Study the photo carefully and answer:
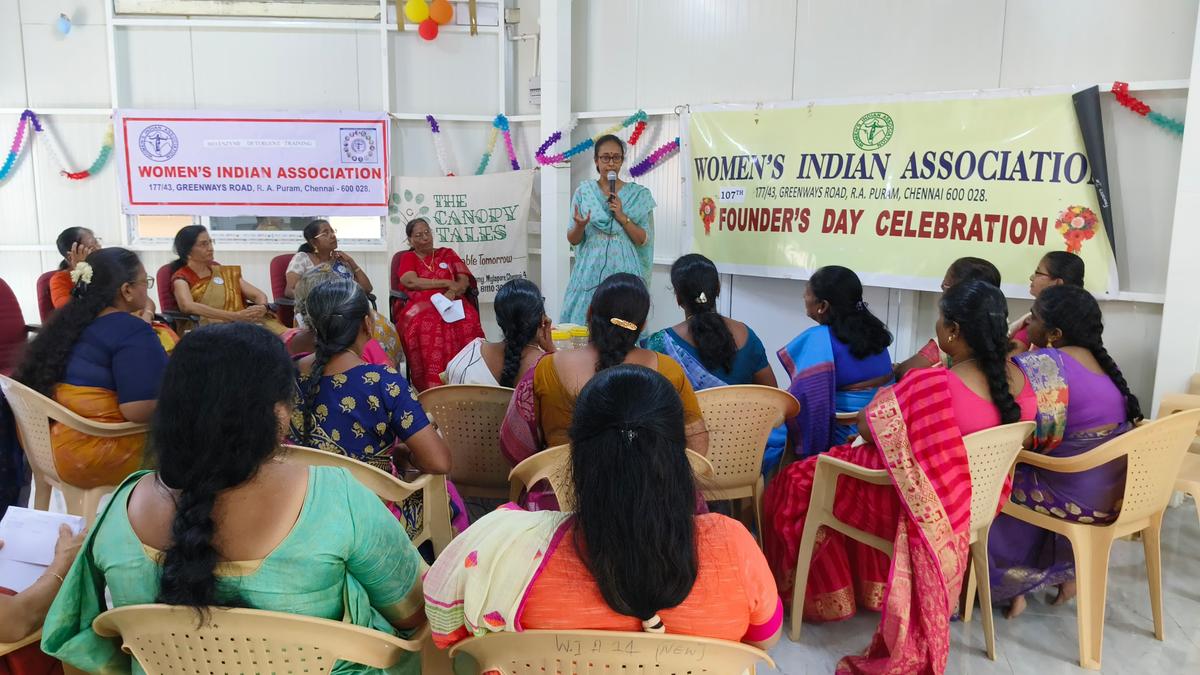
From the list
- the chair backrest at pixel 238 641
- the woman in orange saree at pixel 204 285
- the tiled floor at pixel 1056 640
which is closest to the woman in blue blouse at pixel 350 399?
the chair backrest at pixel 238 641

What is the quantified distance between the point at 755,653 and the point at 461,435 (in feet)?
5.07

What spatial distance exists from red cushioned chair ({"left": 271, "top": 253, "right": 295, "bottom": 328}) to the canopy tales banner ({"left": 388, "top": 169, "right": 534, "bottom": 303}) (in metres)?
1.05

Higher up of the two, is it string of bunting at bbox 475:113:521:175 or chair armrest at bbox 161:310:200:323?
string of bunting at bbox 475:113:521:175

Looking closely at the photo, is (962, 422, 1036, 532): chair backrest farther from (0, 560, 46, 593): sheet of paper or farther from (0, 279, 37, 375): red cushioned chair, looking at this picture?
(0, 279, 37, 375): red cushioned chair

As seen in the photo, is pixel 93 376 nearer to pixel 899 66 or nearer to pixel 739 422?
pixel 739 422

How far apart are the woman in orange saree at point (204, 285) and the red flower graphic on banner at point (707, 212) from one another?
2.49 m

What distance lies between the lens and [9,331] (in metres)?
3.28

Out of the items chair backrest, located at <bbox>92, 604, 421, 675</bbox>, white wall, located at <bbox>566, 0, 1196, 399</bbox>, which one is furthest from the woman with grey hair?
white wall, located at <bbox>566, 0, 1196, 399</bbox>

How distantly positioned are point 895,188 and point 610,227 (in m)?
1.47

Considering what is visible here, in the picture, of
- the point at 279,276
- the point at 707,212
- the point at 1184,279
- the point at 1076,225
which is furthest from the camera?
the point at 279,276

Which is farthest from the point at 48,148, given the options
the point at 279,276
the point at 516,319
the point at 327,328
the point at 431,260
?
the point at 327,328

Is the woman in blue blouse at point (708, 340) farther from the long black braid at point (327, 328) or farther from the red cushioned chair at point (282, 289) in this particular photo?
the red cushioned chair at point (282, 289)

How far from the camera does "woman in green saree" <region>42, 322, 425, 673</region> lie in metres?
1.15

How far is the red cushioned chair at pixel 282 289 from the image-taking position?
4734 mm
